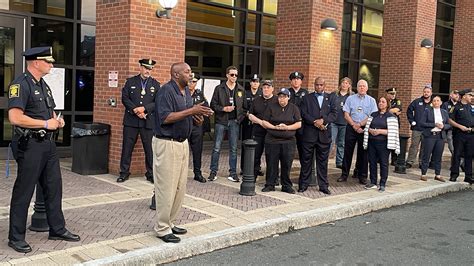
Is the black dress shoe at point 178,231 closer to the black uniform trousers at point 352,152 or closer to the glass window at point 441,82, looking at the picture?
the black uniform trousers at point 352,152

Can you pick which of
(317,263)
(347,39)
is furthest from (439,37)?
(317,263)

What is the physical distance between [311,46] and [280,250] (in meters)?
6.97

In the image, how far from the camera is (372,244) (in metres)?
6.35

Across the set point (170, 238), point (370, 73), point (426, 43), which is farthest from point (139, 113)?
Result: point (370, 73)

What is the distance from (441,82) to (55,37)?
648 inches

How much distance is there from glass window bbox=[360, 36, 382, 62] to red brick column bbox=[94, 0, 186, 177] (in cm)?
1104

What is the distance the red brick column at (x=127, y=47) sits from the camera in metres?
8.87

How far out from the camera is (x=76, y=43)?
11.4 metres

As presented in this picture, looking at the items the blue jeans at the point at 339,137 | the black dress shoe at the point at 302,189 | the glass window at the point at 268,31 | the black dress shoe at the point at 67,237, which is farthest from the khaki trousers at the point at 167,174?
the glass window at the point at 268,31

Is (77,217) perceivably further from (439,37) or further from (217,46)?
(439,37)

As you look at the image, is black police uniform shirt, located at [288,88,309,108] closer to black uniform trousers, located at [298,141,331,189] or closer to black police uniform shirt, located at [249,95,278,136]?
black police uniform shirt, located at [249,95,278,136]

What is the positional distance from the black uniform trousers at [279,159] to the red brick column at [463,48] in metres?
13.4

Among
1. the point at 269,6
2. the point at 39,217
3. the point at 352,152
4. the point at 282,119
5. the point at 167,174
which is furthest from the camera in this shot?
the point at 269,6

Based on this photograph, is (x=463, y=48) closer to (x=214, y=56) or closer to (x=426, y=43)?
(x=426, y=43)
